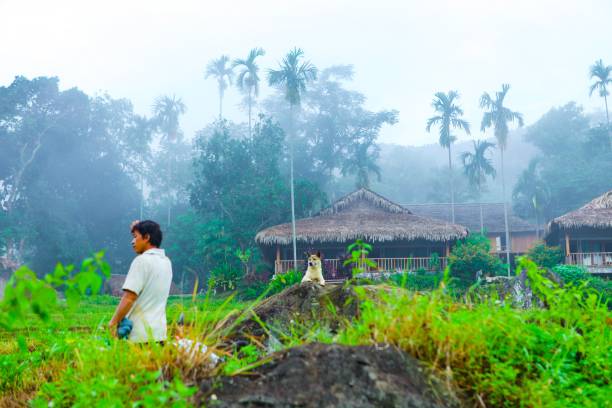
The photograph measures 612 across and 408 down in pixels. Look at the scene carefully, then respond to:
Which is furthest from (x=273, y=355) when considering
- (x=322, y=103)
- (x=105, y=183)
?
(x=322, y=103)

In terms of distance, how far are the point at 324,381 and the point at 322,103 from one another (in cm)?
4827

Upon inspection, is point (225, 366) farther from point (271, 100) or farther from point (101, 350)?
point (271, 100)

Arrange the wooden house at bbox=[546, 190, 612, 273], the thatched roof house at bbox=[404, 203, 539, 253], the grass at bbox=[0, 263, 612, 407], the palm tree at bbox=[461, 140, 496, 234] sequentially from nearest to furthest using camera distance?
the grass at bbox=[0, 263, 612, 407] → the wooden house at bbox=[546, 190, 612, 273] → the thatched roof house at bbox=[404, 203, 539, 253] → the palm tree at bbox=[461, 140, 496, 234]

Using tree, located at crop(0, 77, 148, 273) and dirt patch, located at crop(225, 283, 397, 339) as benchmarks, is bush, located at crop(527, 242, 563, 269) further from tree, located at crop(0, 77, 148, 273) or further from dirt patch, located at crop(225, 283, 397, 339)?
tree, located at crop(0, 77, 148, 273)

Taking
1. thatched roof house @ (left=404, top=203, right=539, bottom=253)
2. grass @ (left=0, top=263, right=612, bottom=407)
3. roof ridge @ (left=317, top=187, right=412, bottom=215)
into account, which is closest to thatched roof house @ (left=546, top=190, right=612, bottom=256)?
roof ridge @ (left=317, top=187, right=412, bottom=215)

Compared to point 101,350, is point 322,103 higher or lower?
higher

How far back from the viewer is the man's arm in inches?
138

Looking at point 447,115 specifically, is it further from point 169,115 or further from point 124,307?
point 124,307

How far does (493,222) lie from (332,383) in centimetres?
3645

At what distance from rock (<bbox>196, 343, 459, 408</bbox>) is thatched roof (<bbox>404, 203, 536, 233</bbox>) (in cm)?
3517

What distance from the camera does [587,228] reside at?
26.3m

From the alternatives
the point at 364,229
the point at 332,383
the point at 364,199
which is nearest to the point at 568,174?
the point at 364,199

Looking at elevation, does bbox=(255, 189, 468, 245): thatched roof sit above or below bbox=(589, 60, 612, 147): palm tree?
below

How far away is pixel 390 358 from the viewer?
2.95 metres
